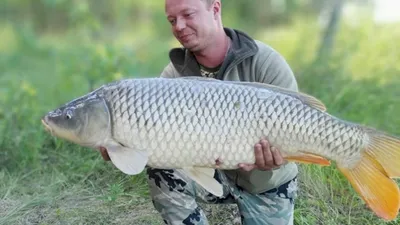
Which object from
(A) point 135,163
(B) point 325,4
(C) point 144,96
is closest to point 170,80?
(C) point 144,96

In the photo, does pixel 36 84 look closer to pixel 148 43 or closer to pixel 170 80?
pixel 148 43

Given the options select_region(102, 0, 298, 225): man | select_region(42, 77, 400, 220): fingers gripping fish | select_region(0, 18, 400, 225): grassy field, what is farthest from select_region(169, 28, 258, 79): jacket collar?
select_region(0, 18, 400, 225): grassy field

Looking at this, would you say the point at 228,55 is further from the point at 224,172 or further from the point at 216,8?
the point at 224,172

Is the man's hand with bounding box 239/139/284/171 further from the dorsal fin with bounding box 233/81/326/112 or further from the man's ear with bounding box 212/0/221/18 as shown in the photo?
the man's ear with bounding box 212/0/221/18

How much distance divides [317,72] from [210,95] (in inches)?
96.8

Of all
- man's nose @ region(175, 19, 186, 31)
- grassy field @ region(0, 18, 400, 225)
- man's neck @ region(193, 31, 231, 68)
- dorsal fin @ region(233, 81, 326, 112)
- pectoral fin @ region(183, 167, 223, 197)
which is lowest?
grassy field @ region(0, 18, 400, 225)

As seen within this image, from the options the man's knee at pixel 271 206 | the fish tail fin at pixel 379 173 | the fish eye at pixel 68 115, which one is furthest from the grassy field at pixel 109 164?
the fish eye at pixel 68 115

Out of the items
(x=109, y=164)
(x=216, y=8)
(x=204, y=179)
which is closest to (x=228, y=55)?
(x=216, y=8)

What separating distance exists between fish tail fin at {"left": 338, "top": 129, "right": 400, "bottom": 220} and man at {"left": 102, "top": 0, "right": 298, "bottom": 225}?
0.25 meters

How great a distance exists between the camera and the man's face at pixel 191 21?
1989 mm

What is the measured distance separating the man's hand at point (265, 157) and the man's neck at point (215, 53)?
0.41 meters

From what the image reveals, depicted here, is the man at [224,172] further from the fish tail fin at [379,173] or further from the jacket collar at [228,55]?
the fish tail fin at [379,173]

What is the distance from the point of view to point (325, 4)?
7855 mm

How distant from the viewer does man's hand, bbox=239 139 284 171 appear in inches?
69.3
